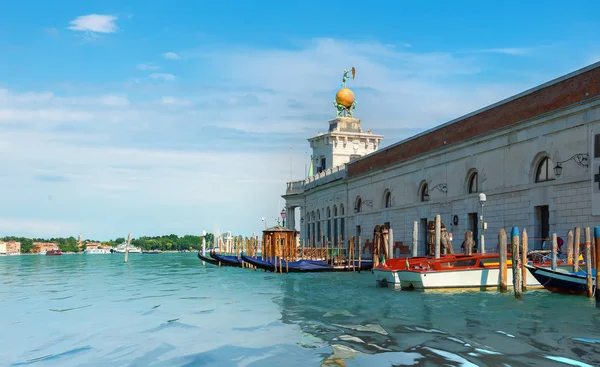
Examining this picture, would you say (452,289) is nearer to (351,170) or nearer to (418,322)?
(418,322)

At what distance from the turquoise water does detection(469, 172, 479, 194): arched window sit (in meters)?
9.75

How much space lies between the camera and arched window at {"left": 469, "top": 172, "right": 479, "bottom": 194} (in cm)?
3251

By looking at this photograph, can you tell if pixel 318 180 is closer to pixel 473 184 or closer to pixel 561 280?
pixel 473 184

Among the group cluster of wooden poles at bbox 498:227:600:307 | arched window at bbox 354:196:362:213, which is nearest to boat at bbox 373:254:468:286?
cluster of wooden poles at bbox 498:227:600:307

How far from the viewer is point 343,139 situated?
6500 cm

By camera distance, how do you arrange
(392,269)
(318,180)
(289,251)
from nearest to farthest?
(392,269), (289,251), (318,180)

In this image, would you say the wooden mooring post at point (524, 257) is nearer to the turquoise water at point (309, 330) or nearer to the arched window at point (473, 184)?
the turquoise water at point (309, 330)

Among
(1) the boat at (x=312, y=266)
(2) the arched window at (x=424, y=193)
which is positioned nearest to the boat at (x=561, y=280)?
(2) the arched window at (x=424, y=193)

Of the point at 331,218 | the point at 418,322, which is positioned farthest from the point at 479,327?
the point at 331,218

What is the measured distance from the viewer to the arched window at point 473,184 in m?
32.5

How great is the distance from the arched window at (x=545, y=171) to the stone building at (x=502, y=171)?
0.12ft

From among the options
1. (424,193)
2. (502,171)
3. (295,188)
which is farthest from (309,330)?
(295,188)

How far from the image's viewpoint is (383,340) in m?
13.6

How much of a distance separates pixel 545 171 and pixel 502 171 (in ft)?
8.53
